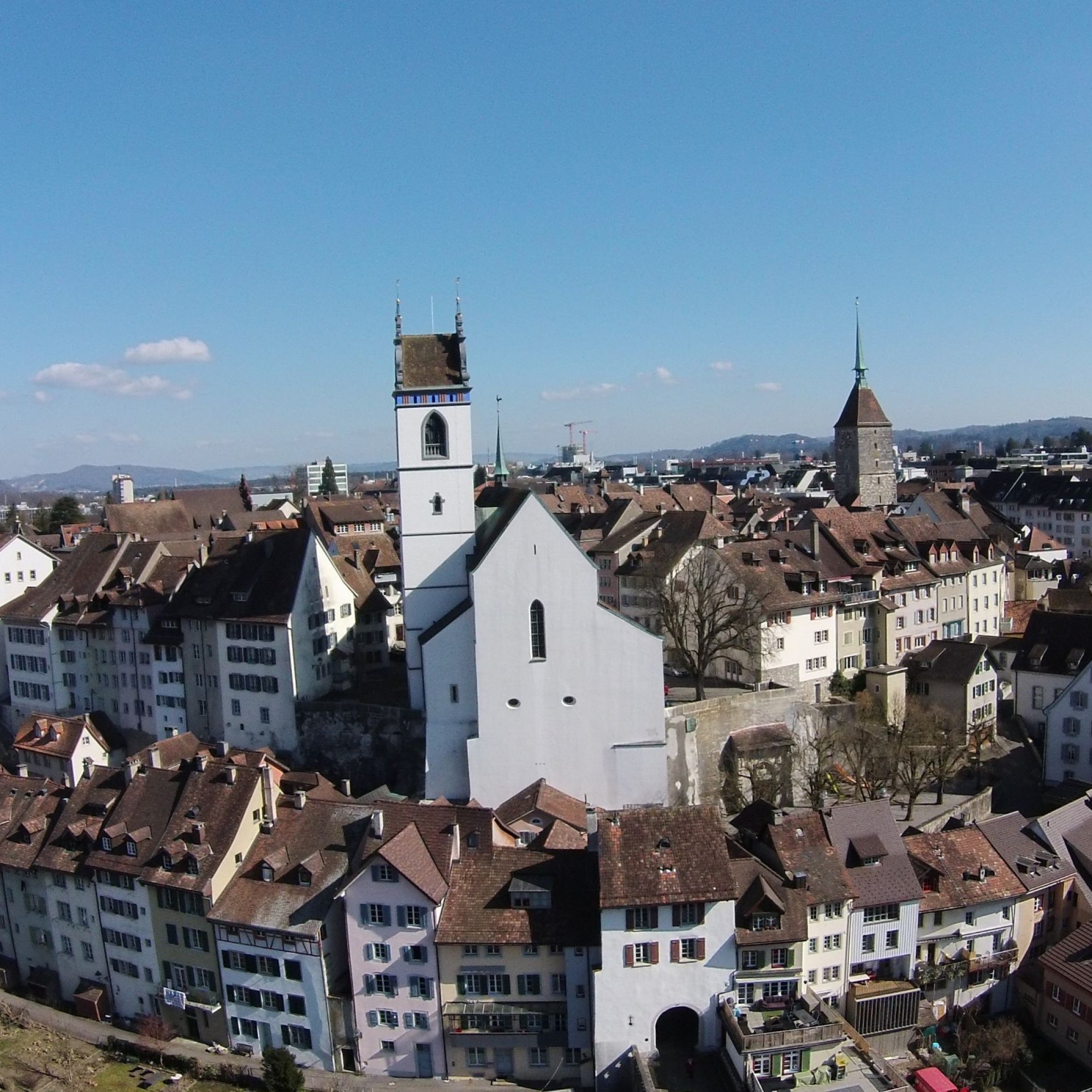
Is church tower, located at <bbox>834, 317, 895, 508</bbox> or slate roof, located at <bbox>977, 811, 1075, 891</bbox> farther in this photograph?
church tower, located at <bbox>834, 317, 895, 508</bbox>

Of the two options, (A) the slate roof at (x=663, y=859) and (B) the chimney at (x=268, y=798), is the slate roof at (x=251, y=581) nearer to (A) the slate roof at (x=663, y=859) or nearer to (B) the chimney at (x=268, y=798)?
(B) the chimney at (x=268, y=798)

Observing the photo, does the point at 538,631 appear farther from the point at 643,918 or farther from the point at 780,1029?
the point at 780,1029

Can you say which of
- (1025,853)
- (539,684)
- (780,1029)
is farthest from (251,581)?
(1025,853)

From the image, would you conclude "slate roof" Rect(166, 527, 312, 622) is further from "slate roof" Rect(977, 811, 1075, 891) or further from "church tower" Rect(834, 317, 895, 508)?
"church tower" Rect(834, 317, 895, 508)

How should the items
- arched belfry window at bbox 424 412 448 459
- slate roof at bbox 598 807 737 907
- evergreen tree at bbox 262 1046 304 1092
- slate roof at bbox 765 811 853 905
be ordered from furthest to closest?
arched belfry window at bbox 424 412 448 459
slate roof at bbox 765 811 853 905
evergreen tree at bbox 262 1046 304 1092
slate roof at bbox 598 807 737 907

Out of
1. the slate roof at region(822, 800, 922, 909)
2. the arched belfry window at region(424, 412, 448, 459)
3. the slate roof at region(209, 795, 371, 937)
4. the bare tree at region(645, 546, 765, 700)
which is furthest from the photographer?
the bare tree at region(645, 546, 765, 700)

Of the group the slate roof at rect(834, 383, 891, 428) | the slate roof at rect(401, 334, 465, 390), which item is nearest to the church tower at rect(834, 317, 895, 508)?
Answer: the slate roof at rect(834, 383, 891, 428)

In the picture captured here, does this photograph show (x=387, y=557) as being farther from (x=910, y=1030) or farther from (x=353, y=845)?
(x=910, y=1030)

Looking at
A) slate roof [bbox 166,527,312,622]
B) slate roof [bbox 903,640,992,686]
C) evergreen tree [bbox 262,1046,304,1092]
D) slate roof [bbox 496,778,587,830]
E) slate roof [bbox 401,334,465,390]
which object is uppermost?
slate roof [bbox 401,334,465,390]
